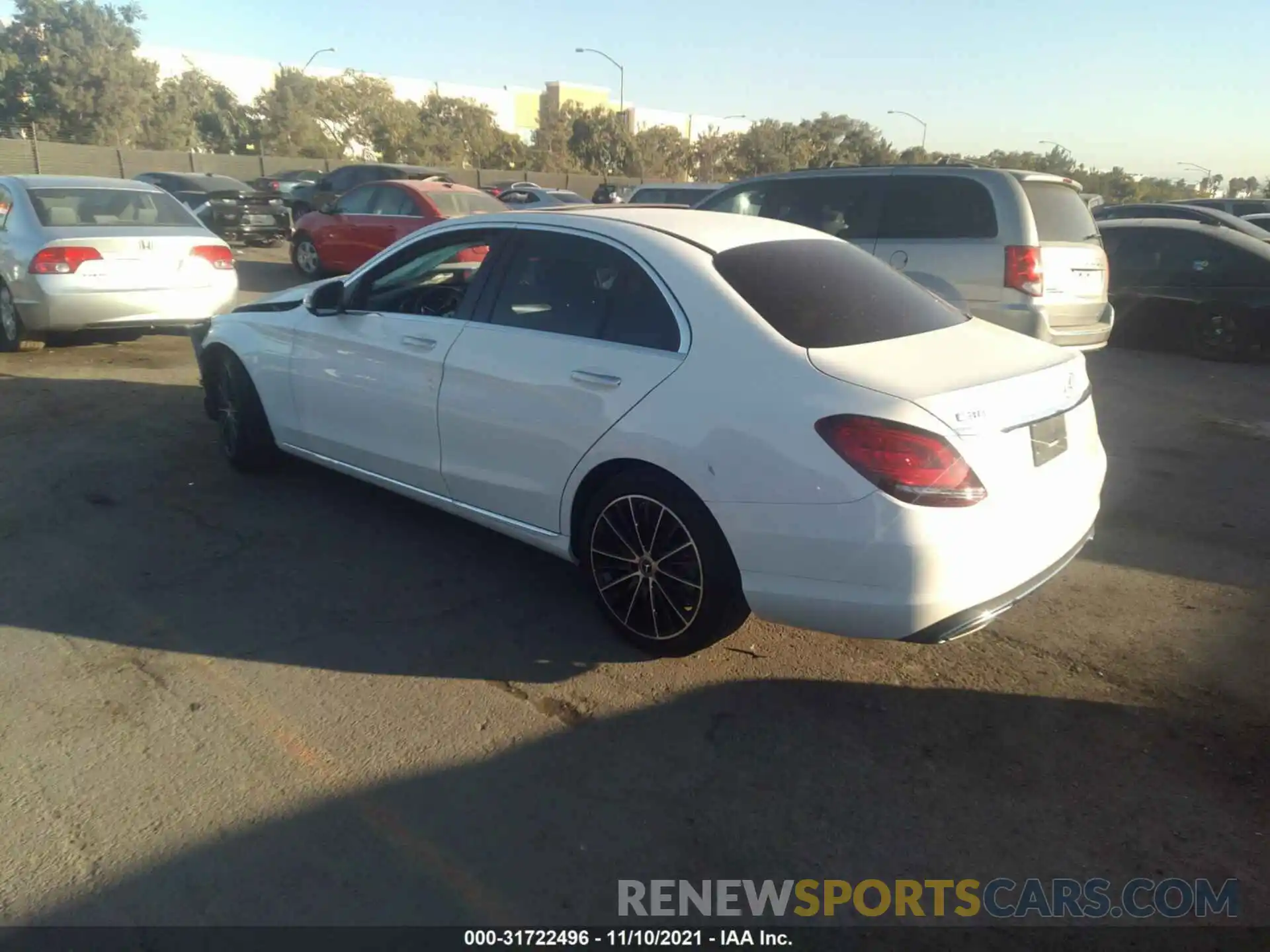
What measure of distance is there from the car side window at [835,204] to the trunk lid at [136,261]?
5.43 meters

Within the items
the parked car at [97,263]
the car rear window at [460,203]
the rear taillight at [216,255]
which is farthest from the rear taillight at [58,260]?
the car rear window at [460,203]

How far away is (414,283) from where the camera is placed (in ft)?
17.4

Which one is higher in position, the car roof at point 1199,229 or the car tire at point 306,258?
the car roof at point 1199,229

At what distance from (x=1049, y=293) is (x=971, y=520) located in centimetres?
581

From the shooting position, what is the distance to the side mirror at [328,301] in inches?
206

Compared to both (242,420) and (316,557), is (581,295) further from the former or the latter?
(242,420)

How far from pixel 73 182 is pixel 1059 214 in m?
9.30

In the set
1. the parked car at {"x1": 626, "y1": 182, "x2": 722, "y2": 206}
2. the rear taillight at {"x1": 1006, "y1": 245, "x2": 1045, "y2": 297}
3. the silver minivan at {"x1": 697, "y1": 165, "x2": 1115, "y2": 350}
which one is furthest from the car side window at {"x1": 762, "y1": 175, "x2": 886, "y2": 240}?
the parked car at {"x1": 626, "y1": 182, "x2": 722, "y2": 206}

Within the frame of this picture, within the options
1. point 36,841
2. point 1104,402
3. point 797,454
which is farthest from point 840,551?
point 1104,402

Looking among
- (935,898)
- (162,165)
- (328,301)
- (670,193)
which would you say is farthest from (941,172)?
(162,165)

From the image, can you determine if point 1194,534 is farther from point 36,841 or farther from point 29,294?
point 29,294

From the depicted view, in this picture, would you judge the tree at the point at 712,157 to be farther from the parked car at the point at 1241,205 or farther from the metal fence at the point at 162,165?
the parked car at the point at 1241,205

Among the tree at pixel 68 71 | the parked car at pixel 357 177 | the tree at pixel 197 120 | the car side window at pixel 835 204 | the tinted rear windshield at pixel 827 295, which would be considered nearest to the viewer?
the tinted rear windshield at pixel 827 295

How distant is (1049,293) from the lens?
822 cm
